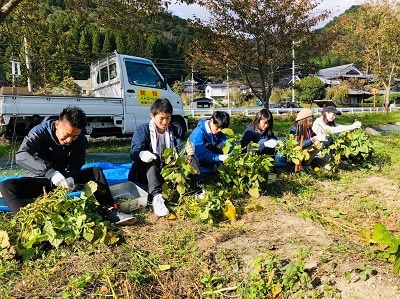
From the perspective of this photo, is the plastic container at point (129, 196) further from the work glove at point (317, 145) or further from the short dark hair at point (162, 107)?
the work glove at point (317, 145)

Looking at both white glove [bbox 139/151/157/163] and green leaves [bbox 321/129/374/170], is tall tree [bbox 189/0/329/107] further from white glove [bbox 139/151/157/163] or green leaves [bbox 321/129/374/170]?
white glove [bbox 139/151/157/163]

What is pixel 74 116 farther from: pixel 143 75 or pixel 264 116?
pixel 143 75

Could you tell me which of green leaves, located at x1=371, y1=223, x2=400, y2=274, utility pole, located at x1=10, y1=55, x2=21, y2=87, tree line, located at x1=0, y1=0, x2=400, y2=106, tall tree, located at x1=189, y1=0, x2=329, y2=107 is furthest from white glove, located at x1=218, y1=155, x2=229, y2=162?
tall tree, located at x1=189, y1=0, x2=329, y2=107

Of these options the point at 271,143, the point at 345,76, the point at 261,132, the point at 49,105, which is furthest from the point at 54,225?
the point at 345,76

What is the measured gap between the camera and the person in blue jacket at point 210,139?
4.16 m

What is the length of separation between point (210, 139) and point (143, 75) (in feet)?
16.6

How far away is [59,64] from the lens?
8125 millimetres

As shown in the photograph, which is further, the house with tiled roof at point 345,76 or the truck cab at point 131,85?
the house with tiled roof at point 345,76

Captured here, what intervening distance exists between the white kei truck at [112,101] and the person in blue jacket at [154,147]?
473 cm

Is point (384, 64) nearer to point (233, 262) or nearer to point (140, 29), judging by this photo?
point (140, 29)

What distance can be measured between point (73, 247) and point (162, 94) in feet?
22.7

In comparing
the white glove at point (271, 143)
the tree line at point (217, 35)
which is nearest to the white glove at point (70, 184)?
the white glove at point (271, 143)

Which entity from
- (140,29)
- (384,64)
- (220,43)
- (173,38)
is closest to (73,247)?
(140,29)

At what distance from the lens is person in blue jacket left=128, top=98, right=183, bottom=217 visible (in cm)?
345
